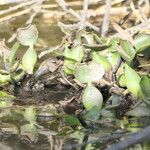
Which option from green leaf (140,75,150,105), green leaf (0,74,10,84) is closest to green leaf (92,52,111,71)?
green leaf (140,75,150,105)

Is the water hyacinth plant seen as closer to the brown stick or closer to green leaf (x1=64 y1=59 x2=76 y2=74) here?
green leaf (x1=64 y1=59 x2=76 y2=74)

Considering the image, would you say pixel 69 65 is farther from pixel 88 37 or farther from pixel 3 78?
pixel 3 78

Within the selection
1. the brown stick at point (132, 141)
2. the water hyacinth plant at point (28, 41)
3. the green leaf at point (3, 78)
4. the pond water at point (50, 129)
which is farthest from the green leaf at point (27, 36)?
the brown stick at point (132, 141)

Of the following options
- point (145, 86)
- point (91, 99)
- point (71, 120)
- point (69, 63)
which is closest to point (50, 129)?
point (71, 120)

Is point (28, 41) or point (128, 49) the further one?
point (28, 41)

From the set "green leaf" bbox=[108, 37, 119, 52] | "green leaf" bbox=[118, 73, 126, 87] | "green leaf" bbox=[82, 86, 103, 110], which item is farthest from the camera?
"green leaf" bbox=[108, 37, 119, 52]

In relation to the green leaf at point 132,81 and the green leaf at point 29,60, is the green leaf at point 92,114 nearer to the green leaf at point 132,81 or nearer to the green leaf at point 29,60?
the green leaf at point 132,81

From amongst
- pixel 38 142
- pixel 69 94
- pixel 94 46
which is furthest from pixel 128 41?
pixel 38 142
